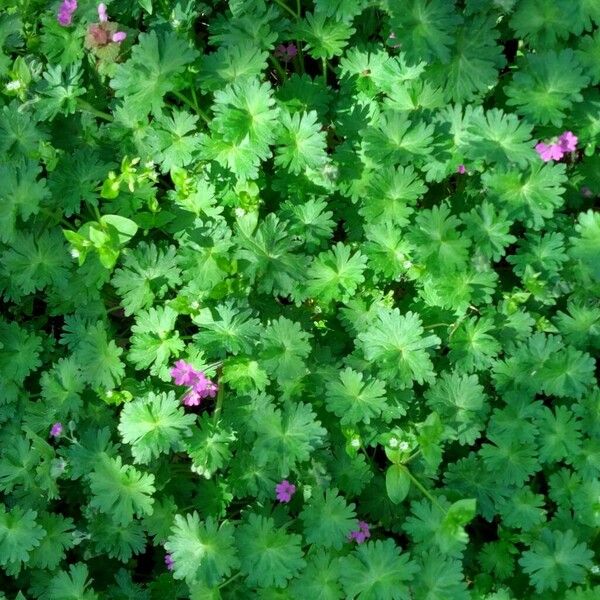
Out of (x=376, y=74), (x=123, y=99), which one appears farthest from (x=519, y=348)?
(x=123, y=99)

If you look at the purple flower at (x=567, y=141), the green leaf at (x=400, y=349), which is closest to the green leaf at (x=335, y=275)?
the green leaf at (x=400, y=349)

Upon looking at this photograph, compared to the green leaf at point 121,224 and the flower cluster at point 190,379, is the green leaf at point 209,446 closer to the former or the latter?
the flower cluster at point 190,379

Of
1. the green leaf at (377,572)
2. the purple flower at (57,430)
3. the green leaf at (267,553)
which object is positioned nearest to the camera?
the green leaf at (377,572)

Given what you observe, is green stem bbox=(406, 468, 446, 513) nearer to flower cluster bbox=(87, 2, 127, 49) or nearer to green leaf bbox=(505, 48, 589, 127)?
green leaf bbox=(505, 48, 589, 127)

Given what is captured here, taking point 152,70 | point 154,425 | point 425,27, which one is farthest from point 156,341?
point 425,27

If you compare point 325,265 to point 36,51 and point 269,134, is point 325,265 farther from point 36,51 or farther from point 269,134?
point 36,51

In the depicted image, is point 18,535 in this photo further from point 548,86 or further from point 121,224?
point 548,86

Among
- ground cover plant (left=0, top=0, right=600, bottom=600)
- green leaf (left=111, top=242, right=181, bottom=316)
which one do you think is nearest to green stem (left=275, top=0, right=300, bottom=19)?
ground cover plant (left=0, top=0, right=600, bottom=600)
